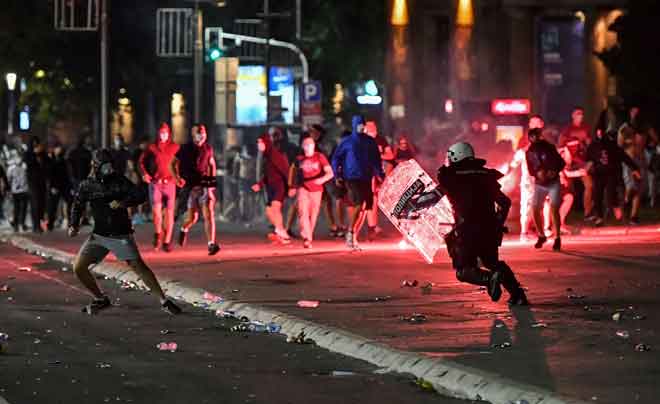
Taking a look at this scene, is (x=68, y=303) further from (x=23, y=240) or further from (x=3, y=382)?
(x=23, y=240)

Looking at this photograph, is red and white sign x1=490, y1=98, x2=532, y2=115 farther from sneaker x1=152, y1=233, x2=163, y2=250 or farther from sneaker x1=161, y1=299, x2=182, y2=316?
sneaker x1=161, y1=299, x2=182, y2=316

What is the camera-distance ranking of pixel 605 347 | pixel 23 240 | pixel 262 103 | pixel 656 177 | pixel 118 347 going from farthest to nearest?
pixel 262 103 < pixel 656 177 < pixel 23 240 < pixel 118 347 < pixel 605 347

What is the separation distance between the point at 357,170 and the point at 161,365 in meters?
11.8

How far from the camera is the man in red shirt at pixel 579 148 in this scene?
1088 inches

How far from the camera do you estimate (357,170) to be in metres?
24.7

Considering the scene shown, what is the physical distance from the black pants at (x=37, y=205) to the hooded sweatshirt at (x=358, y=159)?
30.0ft

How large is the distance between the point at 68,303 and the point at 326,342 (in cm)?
479

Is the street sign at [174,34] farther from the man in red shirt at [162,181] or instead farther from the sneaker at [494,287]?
the sneaker at [494,287]

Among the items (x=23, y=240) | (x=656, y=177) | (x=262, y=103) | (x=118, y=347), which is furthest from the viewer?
(x=262, y=103)

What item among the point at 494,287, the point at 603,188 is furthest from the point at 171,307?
the point at 603,188

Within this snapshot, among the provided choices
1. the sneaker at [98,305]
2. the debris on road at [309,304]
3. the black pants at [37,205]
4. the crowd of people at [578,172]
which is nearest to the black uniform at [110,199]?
the sneaker at [98,305]

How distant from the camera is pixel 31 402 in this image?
11281 millimetres

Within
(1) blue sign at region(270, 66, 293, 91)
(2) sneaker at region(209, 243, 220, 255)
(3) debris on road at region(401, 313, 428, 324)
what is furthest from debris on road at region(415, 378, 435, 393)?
(1) blue sign at region(270, 66, 293, 91)

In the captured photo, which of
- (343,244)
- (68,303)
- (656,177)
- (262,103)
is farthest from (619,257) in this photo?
(262,103)
